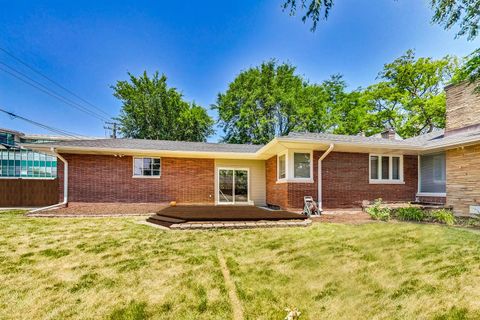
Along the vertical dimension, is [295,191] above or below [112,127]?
below

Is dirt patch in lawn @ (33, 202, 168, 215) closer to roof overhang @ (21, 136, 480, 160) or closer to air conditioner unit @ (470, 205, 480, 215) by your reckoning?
roof overhang @ (21, 136, 480, 160)

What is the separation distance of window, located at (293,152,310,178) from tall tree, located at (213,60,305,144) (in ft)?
53.0

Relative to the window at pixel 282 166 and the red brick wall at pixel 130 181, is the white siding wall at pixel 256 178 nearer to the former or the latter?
the red brick wall at pixel 130 181

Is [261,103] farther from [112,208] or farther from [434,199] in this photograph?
[112,208]

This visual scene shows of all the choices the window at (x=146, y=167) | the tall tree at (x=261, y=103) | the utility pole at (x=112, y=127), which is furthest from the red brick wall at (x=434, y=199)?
the utility pole at (x=112, y=127)

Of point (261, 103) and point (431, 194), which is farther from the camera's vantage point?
point (261, 103)

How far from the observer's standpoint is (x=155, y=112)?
1072 inches

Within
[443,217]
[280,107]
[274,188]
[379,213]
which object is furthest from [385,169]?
[280,107]

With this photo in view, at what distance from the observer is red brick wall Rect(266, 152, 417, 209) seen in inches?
395

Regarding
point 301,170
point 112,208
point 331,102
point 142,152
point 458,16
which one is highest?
point 331,102

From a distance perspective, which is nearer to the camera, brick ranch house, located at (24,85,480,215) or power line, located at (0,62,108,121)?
brick ranch house, located at (24,85,480,215)

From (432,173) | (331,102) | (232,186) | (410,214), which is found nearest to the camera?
(410,214)

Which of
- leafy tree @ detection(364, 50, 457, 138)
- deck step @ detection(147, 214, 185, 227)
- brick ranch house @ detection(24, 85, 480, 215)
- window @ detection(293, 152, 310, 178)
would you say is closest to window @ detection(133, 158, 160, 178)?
brick ranch house @ detection(24, 85, 480, 215)

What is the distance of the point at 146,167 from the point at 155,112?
16.7m
